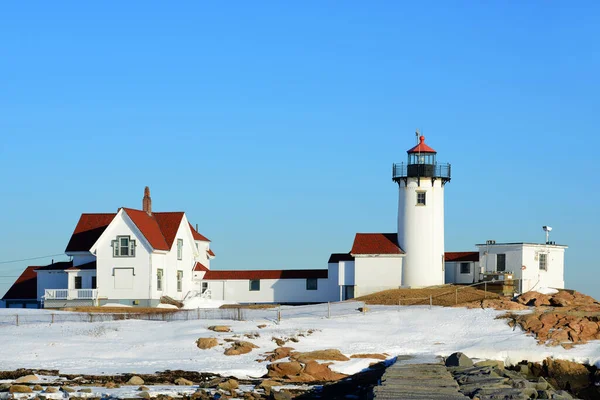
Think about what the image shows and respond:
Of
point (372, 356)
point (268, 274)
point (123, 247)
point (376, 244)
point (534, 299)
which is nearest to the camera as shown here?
point (372, 356)

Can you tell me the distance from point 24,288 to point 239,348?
3220cm

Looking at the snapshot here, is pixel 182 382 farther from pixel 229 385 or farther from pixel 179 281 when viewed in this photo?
pixel 179 281

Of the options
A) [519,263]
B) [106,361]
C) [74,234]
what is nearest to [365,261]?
[519,263]

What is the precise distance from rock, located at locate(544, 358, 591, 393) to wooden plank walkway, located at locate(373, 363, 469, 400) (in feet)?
25.2

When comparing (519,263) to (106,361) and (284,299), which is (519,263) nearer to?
(284,299)

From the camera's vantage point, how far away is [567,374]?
3497 cm

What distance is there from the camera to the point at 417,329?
4069 cm

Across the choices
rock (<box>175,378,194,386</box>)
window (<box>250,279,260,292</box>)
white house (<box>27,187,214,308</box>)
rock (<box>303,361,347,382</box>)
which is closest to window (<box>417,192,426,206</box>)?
window (<box>250,279,260,292</box>)

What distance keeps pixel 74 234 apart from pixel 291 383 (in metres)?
34.6

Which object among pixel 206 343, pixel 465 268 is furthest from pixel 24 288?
pixel 206 343

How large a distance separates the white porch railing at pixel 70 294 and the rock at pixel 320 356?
2399cm

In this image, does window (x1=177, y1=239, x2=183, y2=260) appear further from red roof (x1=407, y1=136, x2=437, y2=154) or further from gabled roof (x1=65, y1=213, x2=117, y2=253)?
red roof (x1=407, y1=136, x2=437, y2=154)

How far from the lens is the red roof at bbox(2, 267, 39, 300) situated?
209ft

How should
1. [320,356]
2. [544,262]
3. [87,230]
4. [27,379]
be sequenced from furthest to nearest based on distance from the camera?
[87,230]
[544,262]
[320,356]
[27,379]
